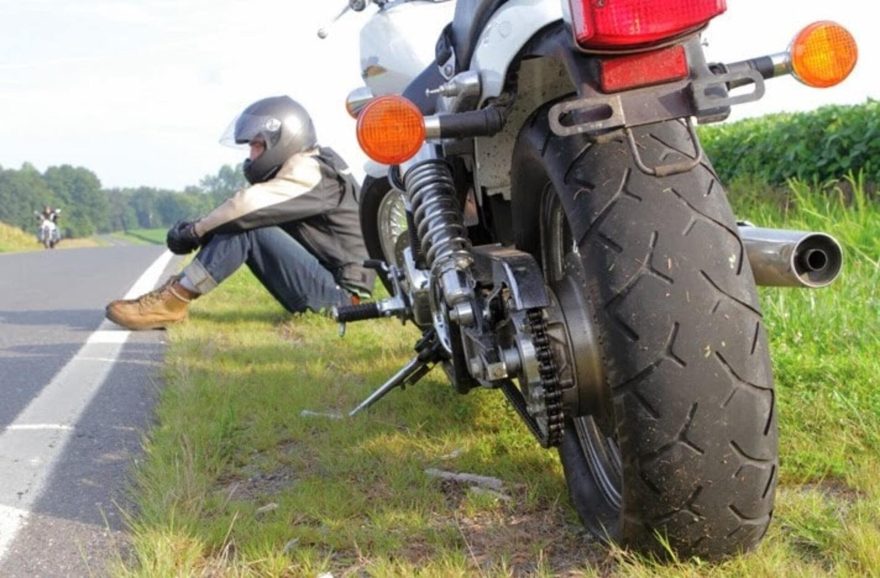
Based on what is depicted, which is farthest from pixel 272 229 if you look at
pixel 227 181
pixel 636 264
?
pixel 227 181

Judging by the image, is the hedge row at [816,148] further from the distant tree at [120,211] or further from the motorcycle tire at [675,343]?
the distant tree at [120,211]

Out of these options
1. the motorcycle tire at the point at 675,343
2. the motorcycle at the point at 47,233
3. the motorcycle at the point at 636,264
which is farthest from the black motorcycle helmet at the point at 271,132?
the motorcycle at the point at 47,233

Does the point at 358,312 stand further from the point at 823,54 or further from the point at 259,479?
the point at 823,54

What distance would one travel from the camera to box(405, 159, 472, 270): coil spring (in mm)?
2447

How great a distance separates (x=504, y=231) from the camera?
2.71 m

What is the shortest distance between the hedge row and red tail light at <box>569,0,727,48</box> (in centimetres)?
564

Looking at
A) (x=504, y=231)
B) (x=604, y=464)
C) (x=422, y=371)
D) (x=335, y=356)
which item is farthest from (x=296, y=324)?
(x=604, y=464)

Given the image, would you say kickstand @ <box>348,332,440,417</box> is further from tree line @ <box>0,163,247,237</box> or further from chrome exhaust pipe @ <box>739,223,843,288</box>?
tree line @ <box>0,163,247,237</box>

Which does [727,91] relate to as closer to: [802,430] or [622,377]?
[622,377]

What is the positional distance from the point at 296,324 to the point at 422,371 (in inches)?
105

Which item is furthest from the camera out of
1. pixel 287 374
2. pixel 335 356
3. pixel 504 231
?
pixel 335 356

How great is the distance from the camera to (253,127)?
586cm

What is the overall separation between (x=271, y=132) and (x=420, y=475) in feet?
11.6

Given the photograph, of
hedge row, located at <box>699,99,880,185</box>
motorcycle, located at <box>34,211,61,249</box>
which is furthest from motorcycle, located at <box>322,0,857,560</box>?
motorcycle, located at <box>34,211,61,249</box>
